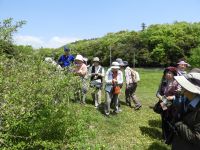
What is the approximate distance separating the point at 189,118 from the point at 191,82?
521 millimetres

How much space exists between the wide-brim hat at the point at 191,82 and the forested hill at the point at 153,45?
55110mm

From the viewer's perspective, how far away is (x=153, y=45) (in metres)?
71.1

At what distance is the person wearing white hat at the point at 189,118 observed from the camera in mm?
5000

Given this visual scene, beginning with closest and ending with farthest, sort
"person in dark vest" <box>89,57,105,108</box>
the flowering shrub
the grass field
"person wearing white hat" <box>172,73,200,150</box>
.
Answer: "person wearing white hat" <box>172,73,200,150</box> < the flowering shrub < the grass field < "person in dark vest" <box>89,57,105,108</box>

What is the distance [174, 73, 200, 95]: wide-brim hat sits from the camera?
5094 mm

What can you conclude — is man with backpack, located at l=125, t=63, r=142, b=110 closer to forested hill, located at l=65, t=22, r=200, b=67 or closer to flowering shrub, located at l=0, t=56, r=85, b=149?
flowering shrub, located at l=0, t=56, r=85, b=149

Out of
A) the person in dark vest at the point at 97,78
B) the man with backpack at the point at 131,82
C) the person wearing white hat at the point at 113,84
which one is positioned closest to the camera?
the person wearing white hat at the point at 113,84

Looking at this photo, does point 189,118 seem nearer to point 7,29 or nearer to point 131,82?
point 7,29

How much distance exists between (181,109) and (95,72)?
25.9ft

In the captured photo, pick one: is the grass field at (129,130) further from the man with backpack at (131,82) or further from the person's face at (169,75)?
the person's face at (169,75)

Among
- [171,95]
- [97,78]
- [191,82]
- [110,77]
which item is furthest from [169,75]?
[97,78]

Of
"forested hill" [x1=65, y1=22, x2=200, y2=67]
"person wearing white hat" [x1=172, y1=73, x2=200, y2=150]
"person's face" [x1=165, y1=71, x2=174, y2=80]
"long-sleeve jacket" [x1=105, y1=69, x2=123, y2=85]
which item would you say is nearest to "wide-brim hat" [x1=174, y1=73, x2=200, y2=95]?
"person wearing white hat" [x1=172, y1=73, x2=200, y2=150]

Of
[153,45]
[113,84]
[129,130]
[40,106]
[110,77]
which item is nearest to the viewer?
[40,106]

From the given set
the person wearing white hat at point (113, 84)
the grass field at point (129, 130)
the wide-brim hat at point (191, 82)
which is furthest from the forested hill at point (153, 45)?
the wide-brim hat at point (191, 82)
